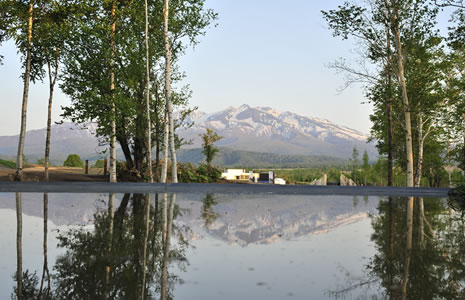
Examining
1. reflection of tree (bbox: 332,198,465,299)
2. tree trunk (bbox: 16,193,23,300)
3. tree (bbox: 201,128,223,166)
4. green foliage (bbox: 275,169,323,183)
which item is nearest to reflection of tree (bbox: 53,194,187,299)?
tree trunk (bbox: 16,193,23,300)

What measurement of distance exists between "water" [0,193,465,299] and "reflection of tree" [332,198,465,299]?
0.7 inches

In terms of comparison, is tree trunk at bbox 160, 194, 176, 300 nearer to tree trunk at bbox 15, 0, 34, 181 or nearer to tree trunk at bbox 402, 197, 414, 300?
tree trunk at bbox 402, 197, 414, 300

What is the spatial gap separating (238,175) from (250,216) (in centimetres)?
2668

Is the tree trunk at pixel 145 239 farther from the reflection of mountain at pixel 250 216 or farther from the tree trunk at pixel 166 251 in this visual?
the reflection of mountain at pixel 250 216

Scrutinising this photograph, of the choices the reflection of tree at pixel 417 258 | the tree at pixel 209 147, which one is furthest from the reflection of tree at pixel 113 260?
the tree at pixel 209 147

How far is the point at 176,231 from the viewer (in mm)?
9312

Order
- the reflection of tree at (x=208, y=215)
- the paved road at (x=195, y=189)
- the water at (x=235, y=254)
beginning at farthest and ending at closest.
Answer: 1. the paved road at (x=195, y=189)
2. the reflection of tree at (x=208, y=215)
3. the water at (x=235, y=254)

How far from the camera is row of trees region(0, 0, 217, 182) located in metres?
24.4

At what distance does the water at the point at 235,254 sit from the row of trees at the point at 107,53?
12.3 meters

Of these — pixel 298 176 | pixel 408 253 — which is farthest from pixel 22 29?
pixel 298 176

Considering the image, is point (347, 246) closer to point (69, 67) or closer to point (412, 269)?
point (412, 269)

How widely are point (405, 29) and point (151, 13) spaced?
15.6 meters

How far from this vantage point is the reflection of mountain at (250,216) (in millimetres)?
9508

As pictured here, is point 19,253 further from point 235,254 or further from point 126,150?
point 126,150
